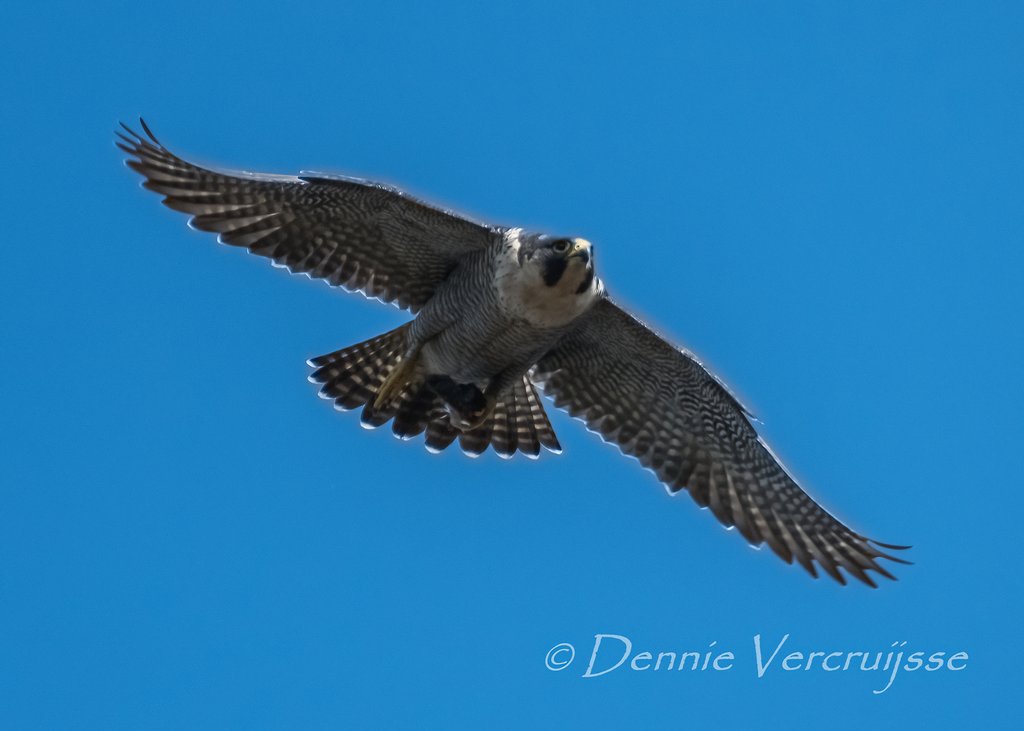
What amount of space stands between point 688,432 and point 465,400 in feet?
7.04

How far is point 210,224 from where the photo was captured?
14078 millimetres

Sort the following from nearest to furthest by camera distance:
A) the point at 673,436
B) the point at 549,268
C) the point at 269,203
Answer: the point at 549,268 < the point at 269,203 < the point at 673,436

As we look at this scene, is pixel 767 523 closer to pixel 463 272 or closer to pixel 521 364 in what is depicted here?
pixel 521 364

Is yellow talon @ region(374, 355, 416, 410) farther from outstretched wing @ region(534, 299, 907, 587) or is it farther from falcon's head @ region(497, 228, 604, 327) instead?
falcon's head @ region(497, 228, 604, 327)

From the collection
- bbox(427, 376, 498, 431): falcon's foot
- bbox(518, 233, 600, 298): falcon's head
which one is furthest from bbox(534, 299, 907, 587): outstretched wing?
bbox(518, 233, 600, 298): falcon's head

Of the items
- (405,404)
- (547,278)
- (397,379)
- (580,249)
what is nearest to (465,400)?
(397,379)

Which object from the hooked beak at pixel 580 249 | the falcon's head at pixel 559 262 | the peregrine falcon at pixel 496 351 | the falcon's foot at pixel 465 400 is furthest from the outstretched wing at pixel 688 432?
the hooked beak at pixel 580 249

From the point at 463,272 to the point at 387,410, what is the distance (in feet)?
5.70

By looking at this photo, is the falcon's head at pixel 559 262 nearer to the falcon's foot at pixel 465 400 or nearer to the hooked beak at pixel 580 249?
the hooked beak at pixel 580 249

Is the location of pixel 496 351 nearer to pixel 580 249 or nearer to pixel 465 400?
pixel 465 400

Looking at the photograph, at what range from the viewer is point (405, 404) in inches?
604

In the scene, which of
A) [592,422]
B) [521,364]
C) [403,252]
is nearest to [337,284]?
[403,252]

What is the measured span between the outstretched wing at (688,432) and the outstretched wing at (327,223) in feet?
4.81

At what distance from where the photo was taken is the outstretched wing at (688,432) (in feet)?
48.2
